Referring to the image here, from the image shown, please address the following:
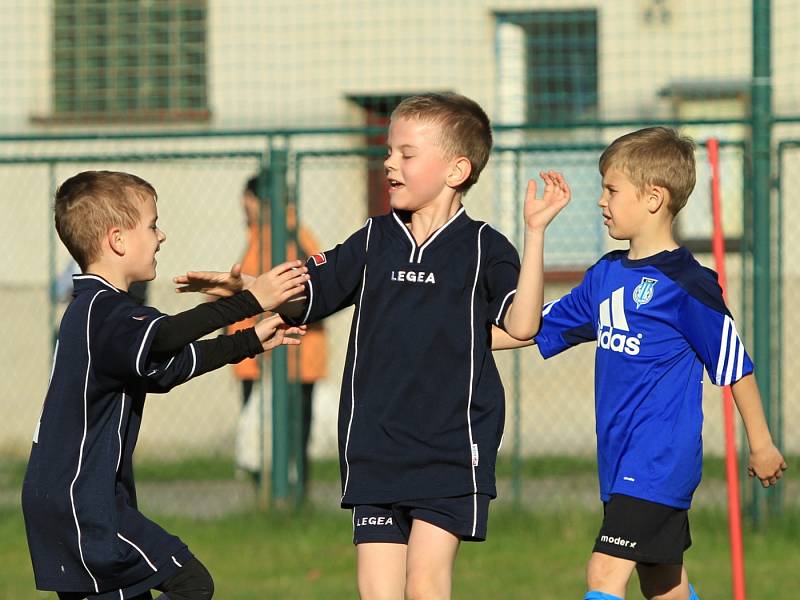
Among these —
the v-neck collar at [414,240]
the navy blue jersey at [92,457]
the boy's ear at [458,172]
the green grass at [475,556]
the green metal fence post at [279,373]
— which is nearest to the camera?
the navy blue jersey at [92,457]

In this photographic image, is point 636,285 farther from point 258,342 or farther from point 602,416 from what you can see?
point 258,342

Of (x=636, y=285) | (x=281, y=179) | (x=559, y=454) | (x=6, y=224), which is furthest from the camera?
(x=6, y=224)

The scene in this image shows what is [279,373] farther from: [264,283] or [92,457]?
[92,457]

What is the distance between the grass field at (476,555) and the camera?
265 inches

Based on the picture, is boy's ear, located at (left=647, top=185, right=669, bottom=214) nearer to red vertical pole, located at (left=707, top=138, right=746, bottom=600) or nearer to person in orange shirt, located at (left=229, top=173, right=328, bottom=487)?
red vertical pole, located at (left=707, top=138, right=746, bottom=600)

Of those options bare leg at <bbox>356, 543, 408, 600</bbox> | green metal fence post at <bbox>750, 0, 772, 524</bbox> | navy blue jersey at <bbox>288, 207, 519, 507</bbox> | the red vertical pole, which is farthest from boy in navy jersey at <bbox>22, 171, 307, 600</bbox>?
green metal fence post at <bbox>750, 0, 772, 524</bbox>

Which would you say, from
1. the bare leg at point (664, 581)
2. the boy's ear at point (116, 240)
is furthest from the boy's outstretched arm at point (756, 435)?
the boy's ear at point (116, 240)

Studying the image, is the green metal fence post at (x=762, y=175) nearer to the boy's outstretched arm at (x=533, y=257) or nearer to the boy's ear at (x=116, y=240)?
the boy's outstretched arm at (x=533, y=257)

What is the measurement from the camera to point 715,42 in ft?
35.2

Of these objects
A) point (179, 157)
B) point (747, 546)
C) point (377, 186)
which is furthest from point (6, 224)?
point (747, 546)

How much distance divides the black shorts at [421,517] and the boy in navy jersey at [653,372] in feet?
1.27

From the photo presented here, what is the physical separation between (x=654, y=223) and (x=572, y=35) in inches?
265

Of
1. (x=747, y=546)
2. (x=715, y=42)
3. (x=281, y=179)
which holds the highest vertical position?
(x=715, y=42)

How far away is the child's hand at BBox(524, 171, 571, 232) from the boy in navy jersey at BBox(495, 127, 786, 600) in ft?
1.27
